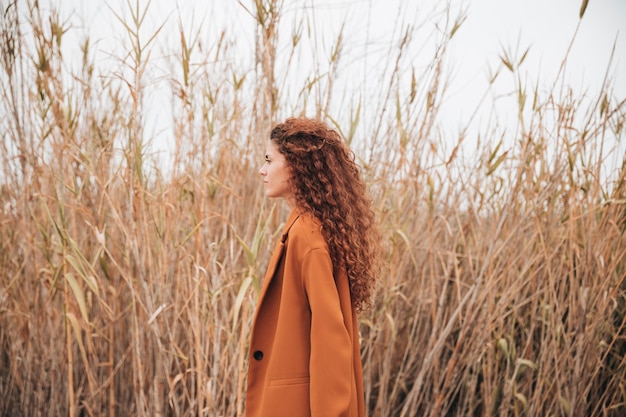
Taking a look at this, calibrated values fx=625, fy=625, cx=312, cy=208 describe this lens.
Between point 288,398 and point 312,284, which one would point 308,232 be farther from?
point 288,398

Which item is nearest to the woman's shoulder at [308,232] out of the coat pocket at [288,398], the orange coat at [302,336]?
the orange coat at [302,336]

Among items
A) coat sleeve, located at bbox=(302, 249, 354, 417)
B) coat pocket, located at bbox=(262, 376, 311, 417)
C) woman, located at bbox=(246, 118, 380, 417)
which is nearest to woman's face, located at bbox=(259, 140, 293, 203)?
woman, located at bbox=(246, 118, 380, 417)

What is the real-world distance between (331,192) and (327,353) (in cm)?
34

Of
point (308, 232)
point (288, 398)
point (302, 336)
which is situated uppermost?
point (308, 232)

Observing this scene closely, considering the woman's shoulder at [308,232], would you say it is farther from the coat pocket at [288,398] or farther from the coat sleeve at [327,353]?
the coat pocket at [288,398]

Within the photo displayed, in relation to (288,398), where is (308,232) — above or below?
above

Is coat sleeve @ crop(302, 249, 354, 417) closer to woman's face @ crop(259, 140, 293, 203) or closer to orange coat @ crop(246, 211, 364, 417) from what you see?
orange coat @ crop(246, 211, 364, 417)

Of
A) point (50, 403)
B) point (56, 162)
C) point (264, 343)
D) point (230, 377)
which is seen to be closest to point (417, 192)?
point (230, 377)

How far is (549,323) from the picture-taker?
2.08 m

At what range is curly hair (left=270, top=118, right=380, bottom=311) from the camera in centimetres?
128

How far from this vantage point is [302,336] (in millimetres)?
1229

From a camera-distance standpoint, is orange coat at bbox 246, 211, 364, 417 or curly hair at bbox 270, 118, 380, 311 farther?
curly hair at bbox 270, 118, 380, 311

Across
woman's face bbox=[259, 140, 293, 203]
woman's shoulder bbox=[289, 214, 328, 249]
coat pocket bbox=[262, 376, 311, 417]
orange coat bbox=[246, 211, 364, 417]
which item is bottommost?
coat pocket bbox=[262, 376, 311, 417]

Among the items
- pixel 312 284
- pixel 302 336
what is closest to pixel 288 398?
pixel 302 336
